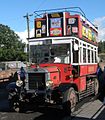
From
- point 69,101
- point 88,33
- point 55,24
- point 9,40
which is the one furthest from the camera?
point 9,40

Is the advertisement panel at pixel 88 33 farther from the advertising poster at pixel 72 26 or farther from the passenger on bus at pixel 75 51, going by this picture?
the passenger on bus at pixel 75 51

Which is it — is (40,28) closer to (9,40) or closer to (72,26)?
(72,26)

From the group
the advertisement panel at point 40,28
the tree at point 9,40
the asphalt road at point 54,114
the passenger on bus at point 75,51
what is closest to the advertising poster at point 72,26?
the passenger on bus at point 75,51

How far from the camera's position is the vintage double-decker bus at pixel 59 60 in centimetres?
1307

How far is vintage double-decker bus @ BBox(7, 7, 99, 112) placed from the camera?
1307 centimetres

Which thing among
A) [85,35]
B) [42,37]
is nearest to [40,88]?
[42,37]

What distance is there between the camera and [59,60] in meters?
14.7

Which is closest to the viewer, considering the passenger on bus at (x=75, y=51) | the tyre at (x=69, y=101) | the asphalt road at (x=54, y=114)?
the asphalt road at (x=54, y=114)

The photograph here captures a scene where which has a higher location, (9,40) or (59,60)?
(9,40)

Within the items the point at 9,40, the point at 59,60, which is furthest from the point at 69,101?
the point at 9,40

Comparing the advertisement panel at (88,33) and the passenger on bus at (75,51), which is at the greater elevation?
the advertisement panel at (88,33)

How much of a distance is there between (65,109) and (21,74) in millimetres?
2093

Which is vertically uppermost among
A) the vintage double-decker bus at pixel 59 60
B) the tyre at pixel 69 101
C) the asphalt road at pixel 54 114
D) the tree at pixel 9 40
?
the tree at pixel 9 40

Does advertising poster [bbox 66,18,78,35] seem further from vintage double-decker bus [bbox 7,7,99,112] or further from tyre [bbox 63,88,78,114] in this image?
tyre [bbox 63,88,78,114]
